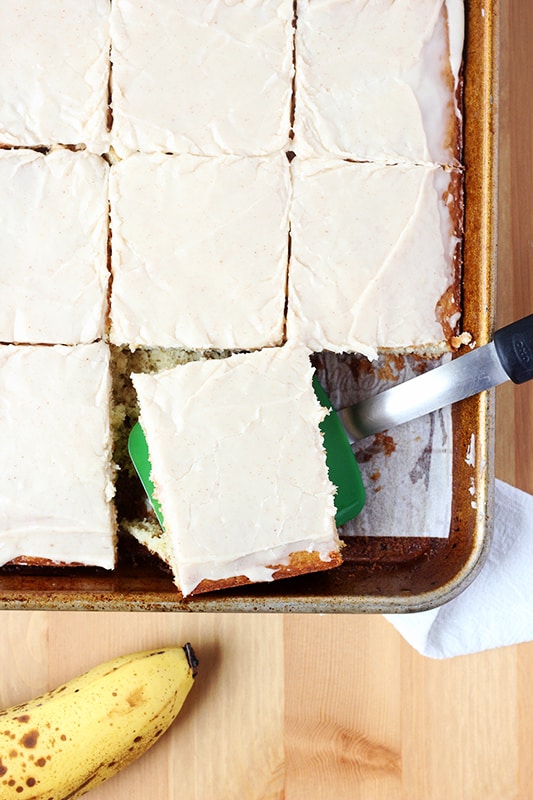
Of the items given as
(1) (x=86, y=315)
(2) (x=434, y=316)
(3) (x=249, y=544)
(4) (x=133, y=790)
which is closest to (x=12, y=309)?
(1) (x=86, y=315)

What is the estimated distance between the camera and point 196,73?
1.76m

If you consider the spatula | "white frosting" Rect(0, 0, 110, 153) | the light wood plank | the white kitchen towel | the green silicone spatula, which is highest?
"white frosting" Rect(0, 0, 110, 153)

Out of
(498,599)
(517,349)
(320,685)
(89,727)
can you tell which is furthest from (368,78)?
(89,727)

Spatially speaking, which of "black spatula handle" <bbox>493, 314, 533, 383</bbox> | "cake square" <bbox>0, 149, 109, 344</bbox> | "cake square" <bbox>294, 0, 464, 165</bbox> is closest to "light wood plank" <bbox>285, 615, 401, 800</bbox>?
"black spatula handle" <bbox>493, 314, 533, 383</bbox>

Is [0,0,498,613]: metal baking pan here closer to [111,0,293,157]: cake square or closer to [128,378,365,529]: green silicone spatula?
[128,378,365,529]: green silicone spatula

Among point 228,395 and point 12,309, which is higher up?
point 12,309

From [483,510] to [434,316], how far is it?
1.67 feet

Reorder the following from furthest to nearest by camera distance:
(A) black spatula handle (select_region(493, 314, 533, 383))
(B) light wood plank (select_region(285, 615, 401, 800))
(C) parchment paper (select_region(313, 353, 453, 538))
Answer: (B) light wood plank (select_region(285, 615, 401, 800)) < (C) parchment paper (select_region(313, 353, 453, 538)) < (A) black spatula handle (select_region(493, 314, 533, 383))

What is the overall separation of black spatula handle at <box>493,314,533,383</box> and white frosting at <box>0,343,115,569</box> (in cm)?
98

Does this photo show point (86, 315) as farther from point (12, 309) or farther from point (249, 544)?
point (249, 544)

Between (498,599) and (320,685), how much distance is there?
22.9 inches

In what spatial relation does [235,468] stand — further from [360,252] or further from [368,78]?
[368,78]

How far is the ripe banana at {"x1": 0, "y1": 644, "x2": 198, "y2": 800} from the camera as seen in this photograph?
1798mm

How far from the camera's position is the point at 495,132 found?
1743mm
